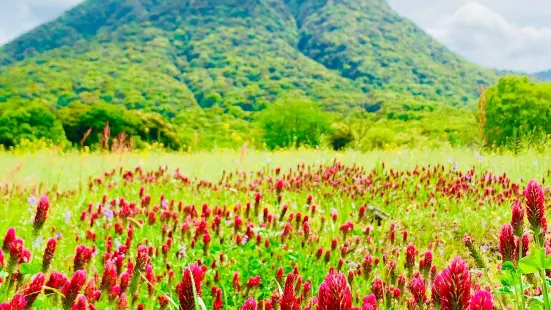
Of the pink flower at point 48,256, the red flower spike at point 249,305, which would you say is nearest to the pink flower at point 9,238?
the pink flower at point 48,256

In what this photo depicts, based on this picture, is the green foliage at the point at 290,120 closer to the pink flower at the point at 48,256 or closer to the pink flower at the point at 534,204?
the pink flower at the point at 48,256

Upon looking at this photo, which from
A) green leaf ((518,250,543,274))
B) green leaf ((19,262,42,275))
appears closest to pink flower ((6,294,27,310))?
green leaf ((19,262,42,275))

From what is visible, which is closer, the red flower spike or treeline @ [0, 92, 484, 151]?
the red flower spike

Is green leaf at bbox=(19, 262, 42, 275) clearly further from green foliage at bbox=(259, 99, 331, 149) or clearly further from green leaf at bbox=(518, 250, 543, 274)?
green foliage at bbox=(259, 99, 331, 149)

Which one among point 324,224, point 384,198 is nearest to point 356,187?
point 384,198

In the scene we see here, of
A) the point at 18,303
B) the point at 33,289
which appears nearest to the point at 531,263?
the point at 18,303

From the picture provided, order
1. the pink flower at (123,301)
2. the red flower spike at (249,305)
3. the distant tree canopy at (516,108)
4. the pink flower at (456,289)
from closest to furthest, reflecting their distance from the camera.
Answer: the pink flower at (456,289) < the red flower spike at (249,305) < the pink flower at (123,301) < the distant tree canopy at (516,108)

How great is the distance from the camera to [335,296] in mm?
1161

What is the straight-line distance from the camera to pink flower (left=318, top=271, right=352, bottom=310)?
1.15 metres

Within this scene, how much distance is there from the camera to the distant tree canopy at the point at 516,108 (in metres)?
33.4

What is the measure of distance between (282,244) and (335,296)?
11.7ft

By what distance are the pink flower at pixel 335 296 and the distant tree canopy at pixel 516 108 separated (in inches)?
1334

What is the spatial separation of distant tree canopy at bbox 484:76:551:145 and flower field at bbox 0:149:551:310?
26286 mm

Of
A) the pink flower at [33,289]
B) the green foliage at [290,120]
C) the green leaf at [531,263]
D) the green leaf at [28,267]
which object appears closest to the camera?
the green leaf at [531,263]
